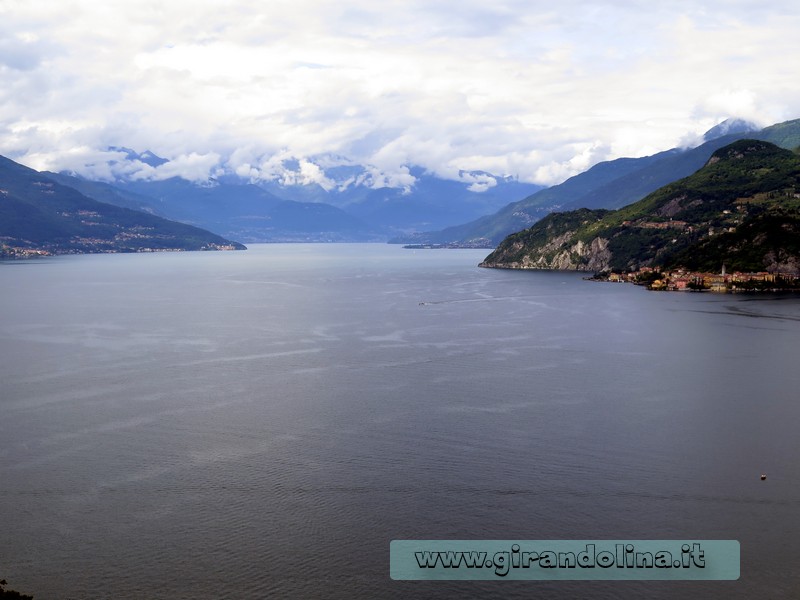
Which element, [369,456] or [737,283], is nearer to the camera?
[369,456]

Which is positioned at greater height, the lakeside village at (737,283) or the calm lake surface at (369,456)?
the lakeside village at (737,283)

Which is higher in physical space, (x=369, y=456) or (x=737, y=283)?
(x=737, y=283)

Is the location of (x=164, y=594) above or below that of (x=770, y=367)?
below

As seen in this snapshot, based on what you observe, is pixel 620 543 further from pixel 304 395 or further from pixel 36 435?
pixel 36 435

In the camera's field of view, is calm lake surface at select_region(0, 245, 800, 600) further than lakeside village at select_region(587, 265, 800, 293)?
No

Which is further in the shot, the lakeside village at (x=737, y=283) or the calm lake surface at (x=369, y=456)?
the lakeside village at (x=737, y=283)

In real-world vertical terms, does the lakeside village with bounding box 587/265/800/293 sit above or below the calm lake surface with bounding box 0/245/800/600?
above

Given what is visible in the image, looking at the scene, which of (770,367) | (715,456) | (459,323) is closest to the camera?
(715,456)

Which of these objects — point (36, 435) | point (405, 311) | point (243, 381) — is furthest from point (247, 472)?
point (405, 311)
